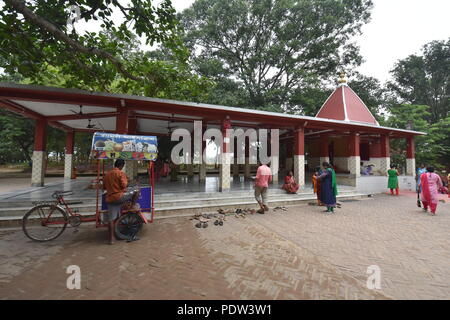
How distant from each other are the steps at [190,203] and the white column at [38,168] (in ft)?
11.3

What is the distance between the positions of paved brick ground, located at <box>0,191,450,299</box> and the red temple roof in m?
10.5

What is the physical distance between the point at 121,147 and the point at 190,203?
3.36 m

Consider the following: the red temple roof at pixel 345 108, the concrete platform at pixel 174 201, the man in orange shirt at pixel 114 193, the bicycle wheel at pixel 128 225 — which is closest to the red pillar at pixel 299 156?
the concrete platform at pixel 174 201

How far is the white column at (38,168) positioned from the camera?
8.41 m

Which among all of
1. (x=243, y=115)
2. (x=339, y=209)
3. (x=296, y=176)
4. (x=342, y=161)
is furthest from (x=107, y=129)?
(x=342, y=161)

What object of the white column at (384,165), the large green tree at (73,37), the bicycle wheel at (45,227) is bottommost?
the bicycle wheel at (45,227)

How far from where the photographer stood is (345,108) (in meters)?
14.4

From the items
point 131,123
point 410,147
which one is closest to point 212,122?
point 131,123

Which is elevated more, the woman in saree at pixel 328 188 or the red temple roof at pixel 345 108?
the red temple roof at pixel 345 108

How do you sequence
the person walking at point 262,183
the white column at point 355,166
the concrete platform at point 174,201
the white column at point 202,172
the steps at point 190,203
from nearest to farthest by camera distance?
the steps at point 190,203
the concrete platform at point 174,201
the person walking at point 262,183
the white column at point 355,166
the white column at point 202,172

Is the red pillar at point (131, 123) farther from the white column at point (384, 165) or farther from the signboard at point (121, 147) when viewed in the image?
the white column at point (384, 165)

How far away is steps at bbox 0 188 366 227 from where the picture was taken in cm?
542

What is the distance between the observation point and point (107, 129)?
12.1 m

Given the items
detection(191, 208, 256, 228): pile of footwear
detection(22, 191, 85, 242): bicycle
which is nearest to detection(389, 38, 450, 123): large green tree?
detection(191, 208, 256, 228): pile of footwear
